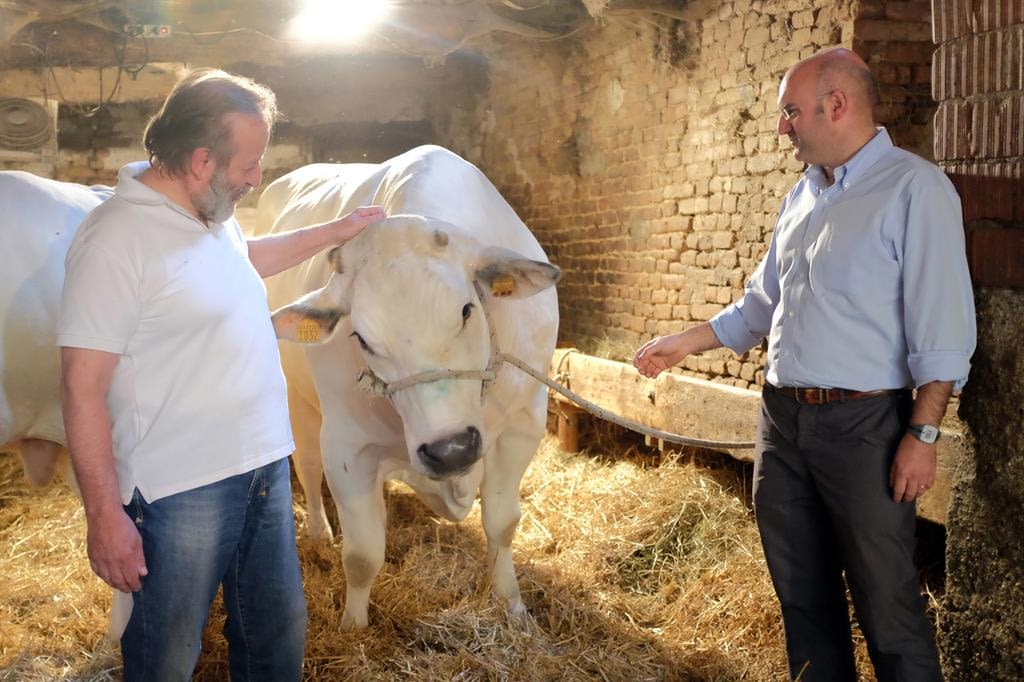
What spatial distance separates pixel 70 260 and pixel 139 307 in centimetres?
19

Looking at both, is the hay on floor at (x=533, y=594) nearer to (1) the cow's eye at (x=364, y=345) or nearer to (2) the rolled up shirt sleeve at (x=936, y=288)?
(1) the cow's eye at (x=364, y=345)

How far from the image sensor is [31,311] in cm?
360

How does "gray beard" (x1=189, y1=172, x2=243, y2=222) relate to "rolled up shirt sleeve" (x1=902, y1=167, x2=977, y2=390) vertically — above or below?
above

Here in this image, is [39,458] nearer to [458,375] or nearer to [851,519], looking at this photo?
[458,375]

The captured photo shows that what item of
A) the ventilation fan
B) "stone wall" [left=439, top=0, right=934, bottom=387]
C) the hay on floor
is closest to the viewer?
the hay on floor

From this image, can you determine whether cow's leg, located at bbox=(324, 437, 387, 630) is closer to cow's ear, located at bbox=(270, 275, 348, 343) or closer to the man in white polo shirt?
cow's ear, located at bbox=(270, 275, 348, 343)

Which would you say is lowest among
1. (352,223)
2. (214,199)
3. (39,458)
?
(39,458)

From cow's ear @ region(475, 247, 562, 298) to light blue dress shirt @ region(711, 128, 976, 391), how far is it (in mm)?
777

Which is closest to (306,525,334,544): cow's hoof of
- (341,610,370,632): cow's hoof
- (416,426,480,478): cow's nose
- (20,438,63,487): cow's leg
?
(341,610,370,632): cow's hoof

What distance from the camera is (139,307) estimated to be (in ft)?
7.02

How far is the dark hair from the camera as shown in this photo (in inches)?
87.5

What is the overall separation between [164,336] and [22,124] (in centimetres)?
783

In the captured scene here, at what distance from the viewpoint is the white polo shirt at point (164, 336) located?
6.86 ft

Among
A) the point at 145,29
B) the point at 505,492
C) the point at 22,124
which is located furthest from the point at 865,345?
the point at 22,124
